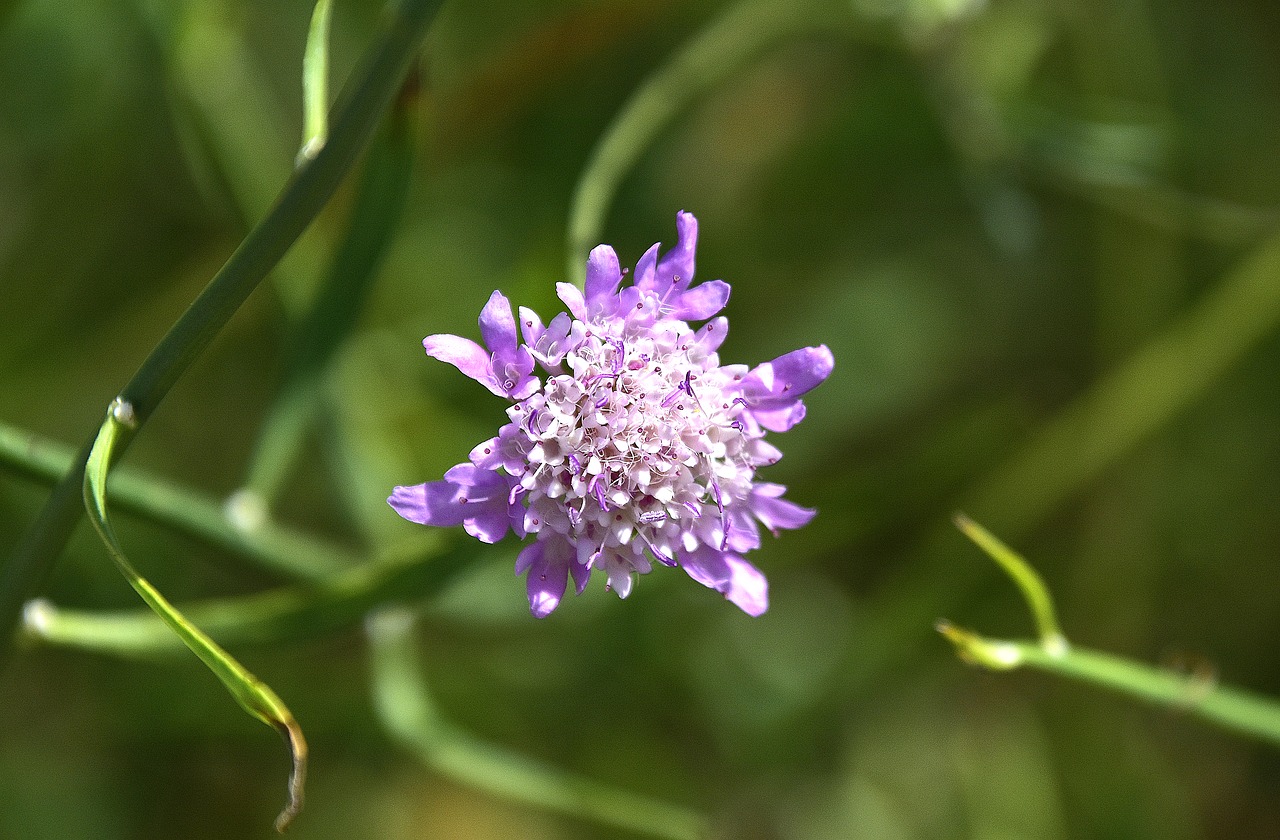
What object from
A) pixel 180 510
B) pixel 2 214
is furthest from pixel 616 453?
pixel 2 214

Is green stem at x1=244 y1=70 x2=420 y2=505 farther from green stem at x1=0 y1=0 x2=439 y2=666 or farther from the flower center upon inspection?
the flower center

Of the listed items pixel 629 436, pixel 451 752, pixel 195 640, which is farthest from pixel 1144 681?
pixel 195 640

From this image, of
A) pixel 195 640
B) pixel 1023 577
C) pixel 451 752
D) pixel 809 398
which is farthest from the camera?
pixel 809 398

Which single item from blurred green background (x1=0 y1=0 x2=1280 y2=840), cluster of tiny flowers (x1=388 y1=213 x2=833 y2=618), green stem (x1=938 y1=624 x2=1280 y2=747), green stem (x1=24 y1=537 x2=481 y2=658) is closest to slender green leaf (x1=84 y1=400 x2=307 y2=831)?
cluster of tiny flowers (x1=388 y1=213 x2=833 y2=618)

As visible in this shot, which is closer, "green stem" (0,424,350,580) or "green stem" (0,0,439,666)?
"green stem" (0,0,439,666)

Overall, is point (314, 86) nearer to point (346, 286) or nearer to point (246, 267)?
point (246, 267)

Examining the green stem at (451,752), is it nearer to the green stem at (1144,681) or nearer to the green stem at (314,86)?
the green stem at (1144,681)

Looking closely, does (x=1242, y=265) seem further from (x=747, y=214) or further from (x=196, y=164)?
(x=196, y=164)
